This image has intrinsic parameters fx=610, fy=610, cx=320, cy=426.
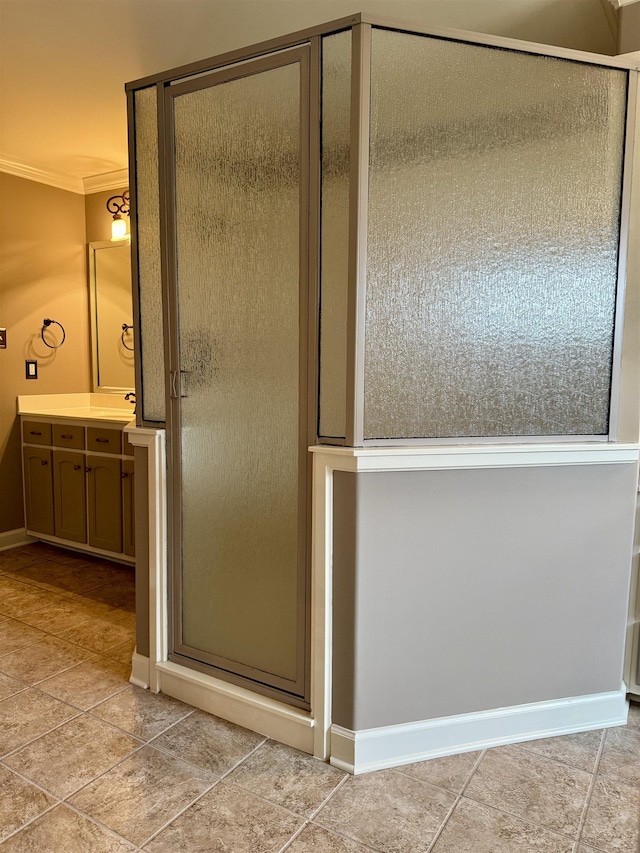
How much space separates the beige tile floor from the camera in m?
1.63

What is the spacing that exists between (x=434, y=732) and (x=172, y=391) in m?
1.47

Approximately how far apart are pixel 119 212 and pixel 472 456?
330 cm

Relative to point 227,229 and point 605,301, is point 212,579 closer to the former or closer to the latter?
point 227,229

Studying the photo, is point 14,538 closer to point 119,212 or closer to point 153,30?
point 119,212

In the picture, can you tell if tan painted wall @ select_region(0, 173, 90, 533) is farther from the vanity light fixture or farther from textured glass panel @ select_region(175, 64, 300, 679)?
textured glass panel @ select_region(175, 64, 300, 679)

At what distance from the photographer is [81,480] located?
381 centimetres

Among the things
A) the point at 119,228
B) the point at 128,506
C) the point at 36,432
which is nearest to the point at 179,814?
the point at 128,506

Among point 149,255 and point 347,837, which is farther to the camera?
point 149,255

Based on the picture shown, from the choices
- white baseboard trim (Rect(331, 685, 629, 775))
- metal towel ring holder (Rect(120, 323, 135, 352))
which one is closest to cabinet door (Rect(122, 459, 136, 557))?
metal towel ring holder (Rect(120, 323, 135, 352))

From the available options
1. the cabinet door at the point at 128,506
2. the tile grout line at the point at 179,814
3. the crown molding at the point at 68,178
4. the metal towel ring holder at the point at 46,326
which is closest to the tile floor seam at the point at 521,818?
the tile grout line at the point at 179,814

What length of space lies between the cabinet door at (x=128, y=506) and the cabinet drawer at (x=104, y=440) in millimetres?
123

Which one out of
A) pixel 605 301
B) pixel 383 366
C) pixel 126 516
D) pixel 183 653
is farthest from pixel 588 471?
pixel 126 516

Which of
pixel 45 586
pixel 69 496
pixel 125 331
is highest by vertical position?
pixel 125 331

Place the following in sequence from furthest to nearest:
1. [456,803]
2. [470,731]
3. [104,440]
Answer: [104,440] → [470,731] → [456,803]
